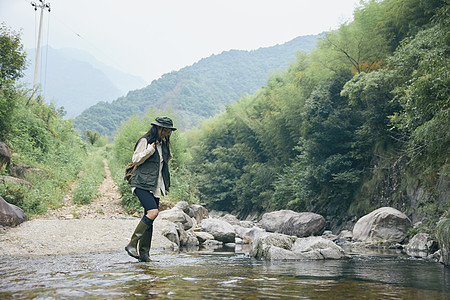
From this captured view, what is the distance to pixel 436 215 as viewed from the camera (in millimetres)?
11695

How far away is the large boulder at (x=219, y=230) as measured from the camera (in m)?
11.1

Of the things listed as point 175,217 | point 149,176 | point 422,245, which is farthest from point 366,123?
point 149,176

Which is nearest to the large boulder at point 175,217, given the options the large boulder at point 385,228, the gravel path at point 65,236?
the gravel path at point 65,236

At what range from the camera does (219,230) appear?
11273mm

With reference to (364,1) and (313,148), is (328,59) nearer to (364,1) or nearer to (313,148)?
(364,1)

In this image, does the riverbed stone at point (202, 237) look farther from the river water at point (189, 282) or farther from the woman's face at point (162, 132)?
the woman's face at point (162, 132)

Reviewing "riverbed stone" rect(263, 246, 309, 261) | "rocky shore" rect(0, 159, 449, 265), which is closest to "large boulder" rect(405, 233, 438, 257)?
"rocky shore" rect(0, 159, 449, 265)

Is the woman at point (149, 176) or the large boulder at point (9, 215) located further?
the large boulder at point (9, 215)

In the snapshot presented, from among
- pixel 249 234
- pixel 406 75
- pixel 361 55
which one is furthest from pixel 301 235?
pixel 361 55

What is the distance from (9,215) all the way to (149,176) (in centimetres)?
340

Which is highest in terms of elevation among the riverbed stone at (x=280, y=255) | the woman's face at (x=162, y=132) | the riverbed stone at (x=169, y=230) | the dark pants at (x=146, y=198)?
the woman's face at (x=162, y=132)

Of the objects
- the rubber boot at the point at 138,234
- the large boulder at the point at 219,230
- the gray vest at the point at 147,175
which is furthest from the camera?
the large boulder at the point at 219,230

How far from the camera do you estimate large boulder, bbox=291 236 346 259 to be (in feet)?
22.4

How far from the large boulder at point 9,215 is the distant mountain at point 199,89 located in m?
52.0
